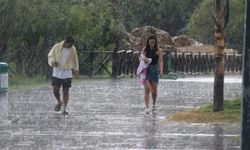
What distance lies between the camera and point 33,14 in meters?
34.5

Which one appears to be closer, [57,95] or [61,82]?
[61,82]

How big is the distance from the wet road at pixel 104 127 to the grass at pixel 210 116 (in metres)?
0.38

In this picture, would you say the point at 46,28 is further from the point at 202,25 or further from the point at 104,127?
the point at 202,25

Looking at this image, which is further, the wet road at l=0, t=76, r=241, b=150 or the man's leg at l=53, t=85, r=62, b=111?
the man's leg at l=53, t=85, r=62, b=111

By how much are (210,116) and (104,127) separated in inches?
94.2

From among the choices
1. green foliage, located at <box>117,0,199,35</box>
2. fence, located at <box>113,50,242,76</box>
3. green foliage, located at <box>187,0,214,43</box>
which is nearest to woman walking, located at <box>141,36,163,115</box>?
fence, located at <box>113,50,242,76</box>

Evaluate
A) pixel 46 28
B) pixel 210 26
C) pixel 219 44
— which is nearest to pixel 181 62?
pixel 46 28

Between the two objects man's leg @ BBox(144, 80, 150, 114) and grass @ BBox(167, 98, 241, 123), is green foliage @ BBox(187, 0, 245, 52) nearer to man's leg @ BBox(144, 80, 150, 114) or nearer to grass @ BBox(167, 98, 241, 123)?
man's leg @ BBox(144, 80, 150, 114)

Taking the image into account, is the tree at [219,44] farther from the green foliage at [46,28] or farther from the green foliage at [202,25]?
the green foliage at [202,25]

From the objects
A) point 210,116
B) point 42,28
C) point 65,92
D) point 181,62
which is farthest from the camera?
point 181,62

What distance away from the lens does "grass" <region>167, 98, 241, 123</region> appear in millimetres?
17922

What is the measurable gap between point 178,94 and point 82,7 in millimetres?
12298

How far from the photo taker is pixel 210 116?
60.1ft

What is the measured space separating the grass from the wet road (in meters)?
0.38
